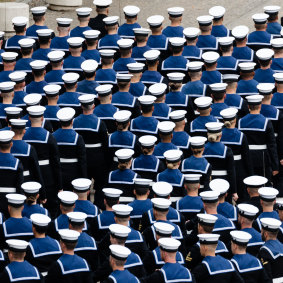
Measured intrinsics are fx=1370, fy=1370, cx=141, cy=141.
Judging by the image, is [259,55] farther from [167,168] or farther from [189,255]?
[189,255]

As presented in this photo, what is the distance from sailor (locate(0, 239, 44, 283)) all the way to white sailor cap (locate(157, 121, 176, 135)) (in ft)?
10.3

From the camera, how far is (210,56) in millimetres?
17047

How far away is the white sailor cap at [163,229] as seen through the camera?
13.4 meters

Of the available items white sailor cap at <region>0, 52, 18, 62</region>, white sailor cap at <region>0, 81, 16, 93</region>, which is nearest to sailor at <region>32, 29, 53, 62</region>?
white sailor cap at <region>0, 52, 18, 62</region>

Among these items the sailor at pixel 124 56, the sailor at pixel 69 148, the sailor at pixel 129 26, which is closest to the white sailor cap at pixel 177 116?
the sailor at pixel 69 148

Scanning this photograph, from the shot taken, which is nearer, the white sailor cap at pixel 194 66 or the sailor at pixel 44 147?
the sailor at pixel 44 147

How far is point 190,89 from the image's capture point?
1678 cm

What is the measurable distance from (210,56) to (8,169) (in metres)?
3.47

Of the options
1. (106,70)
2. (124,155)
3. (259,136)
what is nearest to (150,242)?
(124,155)

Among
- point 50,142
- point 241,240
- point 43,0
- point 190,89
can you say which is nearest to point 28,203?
point 50,142

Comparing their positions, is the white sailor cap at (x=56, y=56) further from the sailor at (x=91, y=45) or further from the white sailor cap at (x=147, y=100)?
the white sailor cap at (x=147, y=100)

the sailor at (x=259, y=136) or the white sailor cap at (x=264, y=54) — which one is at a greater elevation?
the white sailor cap at (x=264, y=54)

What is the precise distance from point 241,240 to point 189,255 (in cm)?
55

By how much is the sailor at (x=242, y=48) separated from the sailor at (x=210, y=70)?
0.59 metres
